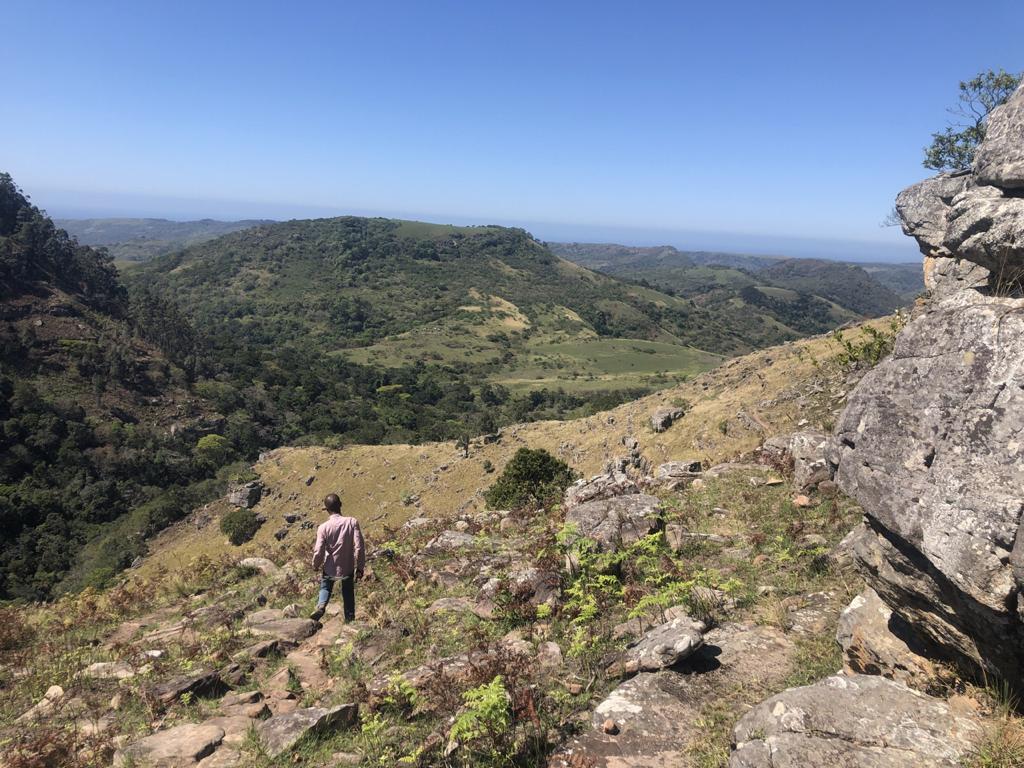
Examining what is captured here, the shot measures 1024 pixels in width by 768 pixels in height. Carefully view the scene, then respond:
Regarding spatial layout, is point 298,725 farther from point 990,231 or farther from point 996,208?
point 996,208

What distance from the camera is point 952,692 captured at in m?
4.00

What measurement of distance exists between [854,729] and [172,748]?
5.96 meters

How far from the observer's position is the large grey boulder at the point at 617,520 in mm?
9188

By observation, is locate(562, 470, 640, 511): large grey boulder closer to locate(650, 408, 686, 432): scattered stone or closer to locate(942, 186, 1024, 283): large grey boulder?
locate(942, 186, 1024, 283): large grey boulder

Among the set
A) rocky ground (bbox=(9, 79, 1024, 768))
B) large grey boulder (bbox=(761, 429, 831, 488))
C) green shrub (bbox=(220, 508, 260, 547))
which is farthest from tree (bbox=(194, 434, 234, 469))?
large grey boulder (bbox=(761, 429, 831, 488))

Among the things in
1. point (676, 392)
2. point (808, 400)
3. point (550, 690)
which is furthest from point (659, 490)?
point (676, 392)

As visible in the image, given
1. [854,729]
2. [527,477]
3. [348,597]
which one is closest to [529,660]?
[854,729]

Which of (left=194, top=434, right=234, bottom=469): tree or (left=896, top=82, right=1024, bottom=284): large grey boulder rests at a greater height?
(left=896, top=82, right=1024, bottom=284): large grey boulder

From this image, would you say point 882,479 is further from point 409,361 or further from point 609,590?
point 409,361

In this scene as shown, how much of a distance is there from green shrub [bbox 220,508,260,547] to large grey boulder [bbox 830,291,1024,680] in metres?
35.5

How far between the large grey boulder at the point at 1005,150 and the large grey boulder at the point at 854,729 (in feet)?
13.4

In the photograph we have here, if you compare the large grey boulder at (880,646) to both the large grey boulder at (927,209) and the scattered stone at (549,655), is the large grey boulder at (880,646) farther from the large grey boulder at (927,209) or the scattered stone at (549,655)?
the large grey boulder at (927,209)

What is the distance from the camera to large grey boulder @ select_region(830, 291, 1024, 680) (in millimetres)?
3369

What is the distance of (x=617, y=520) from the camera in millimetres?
9664
